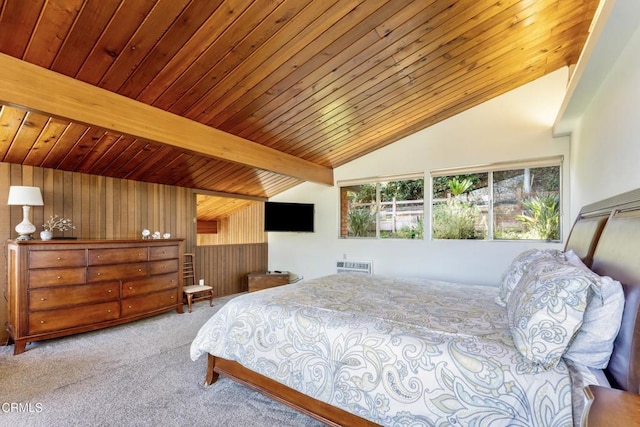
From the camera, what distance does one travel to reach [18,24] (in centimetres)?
171

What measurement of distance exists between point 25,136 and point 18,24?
4.94 feet

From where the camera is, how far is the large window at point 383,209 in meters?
4.46

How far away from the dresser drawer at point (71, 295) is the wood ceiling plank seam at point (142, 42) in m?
2.18

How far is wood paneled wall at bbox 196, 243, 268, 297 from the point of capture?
5.12 meters

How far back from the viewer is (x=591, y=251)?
181 cm

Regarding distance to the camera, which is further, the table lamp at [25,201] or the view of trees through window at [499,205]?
the view of trees through window at [499,205]

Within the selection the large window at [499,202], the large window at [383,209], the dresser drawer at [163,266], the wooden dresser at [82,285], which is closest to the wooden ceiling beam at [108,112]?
the wooden dresser at [82,285]

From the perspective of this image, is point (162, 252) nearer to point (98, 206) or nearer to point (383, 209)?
point (98, 206)

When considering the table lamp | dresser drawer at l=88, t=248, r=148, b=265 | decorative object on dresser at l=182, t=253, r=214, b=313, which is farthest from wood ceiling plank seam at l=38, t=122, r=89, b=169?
decorative object on dresser at l=182, t=253, r=214, b=313

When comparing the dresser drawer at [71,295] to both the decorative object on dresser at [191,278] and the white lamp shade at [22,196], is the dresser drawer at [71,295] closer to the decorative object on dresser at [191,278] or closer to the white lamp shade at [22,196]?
the white lamp shade at [22,196]

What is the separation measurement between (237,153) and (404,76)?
204 cm

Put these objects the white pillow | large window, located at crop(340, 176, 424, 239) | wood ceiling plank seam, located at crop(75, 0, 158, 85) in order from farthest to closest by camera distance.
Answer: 1. large window, located at crop(340, 176, 424, 239)
2. wood ceiling plank seam, located at crop(75, 0, 158, 85)
3. the white pillow

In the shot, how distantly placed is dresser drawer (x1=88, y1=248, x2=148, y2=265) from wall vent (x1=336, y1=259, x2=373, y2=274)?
296 centimetres

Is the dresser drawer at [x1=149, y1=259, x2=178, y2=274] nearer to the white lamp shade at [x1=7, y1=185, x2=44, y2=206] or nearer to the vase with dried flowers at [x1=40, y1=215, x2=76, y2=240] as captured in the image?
the vase with dried flowers at [x1=40, y1=215, x2=76, y2=240]
